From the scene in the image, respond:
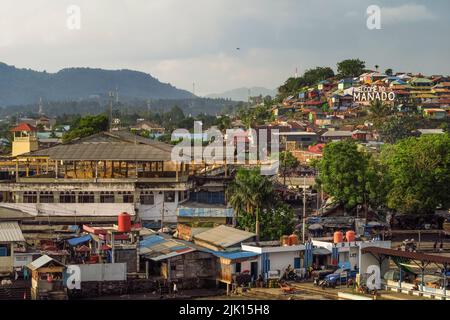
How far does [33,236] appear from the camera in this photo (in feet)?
130

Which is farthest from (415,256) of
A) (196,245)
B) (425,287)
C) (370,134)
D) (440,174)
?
(370,134)

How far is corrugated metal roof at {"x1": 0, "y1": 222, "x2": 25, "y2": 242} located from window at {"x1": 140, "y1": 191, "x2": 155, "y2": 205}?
932 cm

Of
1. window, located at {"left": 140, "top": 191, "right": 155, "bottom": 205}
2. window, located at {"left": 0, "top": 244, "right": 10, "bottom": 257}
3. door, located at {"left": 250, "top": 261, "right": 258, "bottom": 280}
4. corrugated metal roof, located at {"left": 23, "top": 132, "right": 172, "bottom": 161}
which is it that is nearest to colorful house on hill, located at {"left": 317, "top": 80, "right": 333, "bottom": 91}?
corrugated metal roof, located at {"left": 23, "top": 132, "right": 172, "bottom": 161}

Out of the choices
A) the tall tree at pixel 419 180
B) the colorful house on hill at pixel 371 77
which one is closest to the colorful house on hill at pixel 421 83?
the colorful house on hill at pixel 371 77

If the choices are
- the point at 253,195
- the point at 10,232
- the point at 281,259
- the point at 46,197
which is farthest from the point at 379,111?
the point at 10,232

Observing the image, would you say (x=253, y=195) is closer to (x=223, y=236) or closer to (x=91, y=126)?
(x=223, y=236)

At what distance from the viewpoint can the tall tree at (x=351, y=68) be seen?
436ft

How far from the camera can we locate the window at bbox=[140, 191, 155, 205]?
44.1m

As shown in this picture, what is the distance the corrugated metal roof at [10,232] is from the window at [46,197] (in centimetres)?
762

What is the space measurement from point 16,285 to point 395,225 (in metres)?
21.5

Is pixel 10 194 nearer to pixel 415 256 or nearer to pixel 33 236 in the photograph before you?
pixel 33 236

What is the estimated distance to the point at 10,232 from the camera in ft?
112

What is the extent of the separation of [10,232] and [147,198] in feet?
35.9

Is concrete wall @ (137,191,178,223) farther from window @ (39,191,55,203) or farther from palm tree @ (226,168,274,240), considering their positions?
palm tree @ (226,168,274,240)
